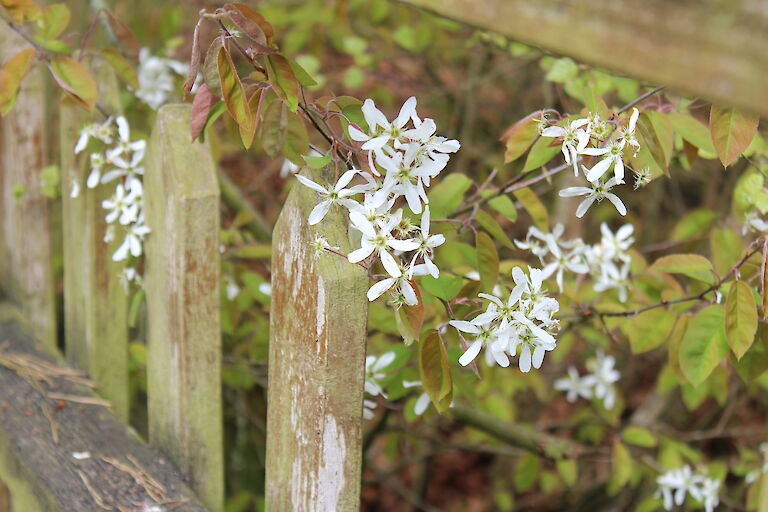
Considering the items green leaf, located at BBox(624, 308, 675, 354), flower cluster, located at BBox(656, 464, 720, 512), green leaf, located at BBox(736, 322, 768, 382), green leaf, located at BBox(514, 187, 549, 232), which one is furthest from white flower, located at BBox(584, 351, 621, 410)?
green leaf, located at BBox(736, 322, 768, 382)

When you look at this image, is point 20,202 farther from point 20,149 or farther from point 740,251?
point 740,251

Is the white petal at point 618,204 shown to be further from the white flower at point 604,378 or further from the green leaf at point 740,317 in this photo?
the white flower at point 604,378

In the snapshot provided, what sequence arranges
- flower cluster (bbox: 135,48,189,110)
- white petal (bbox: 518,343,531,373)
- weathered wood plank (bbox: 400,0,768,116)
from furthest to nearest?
flower cluster (bbox: 135,48,189,110), white petal (bbox: 518,343,531,373), weathered wood plank (bbox: 400,0,768,116)

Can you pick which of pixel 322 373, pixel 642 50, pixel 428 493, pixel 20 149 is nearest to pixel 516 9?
pixel 642 50

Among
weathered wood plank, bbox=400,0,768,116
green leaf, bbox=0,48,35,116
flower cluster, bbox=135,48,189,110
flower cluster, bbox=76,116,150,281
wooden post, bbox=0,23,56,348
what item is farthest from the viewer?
flower cluster, bbox=135,48,189,110

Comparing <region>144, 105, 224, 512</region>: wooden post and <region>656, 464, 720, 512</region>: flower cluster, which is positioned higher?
<region>144, 105, 224, 512</region>: wooden post

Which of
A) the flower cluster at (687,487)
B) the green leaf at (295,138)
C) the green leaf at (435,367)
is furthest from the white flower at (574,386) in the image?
the green leaf at (295,138)

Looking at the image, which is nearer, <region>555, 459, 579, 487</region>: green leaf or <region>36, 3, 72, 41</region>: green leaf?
<region>36, 3, 72, 41</region>: green leaf

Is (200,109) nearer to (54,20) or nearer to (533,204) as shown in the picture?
(54,20)

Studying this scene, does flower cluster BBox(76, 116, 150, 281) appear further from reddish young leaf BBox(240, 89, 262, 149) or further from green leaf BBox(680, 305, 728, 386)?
green leaf BBox(680, 305, 728, 386)
